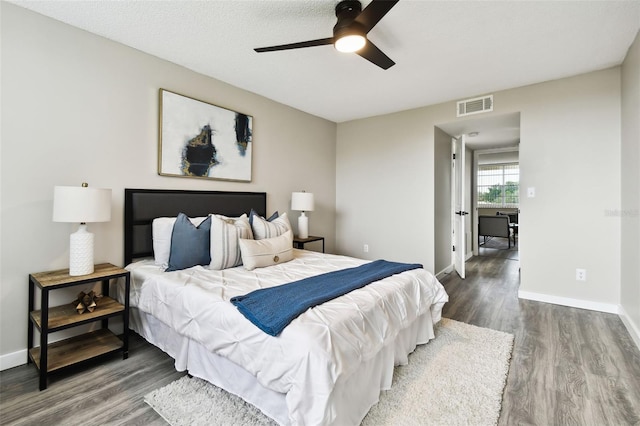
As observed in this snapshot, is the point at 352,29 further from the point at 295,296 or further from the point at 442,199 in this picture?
the point at 442,199

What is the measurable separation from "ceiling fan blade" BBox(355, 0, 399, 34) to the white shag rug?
7.24 ft

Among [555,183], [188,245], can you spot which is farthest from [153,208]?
[555,183]

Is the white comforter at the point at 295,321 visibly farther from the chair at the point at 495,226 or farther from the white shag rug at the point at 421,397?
the chair at the point at 495,226

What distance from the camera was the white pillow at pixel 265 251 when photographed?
8.16 ft

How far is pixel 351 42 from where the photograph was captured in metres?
2.02

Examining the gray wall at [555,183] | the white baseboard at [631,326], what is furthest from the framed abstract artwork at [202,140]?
the white baseboard at [631,326]

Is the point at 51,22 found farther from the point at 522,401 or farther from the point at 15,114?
the point at 522,401

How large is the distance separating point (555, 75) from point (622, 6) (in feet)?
4.01

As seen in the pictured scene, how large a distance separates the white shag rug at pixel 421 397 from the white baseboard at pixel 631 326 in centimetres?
109

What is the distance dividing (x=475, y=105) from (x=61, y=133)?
14.0 feet

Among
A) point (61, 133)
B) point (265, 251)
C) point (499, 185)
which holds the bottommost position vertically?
point (265, 251)

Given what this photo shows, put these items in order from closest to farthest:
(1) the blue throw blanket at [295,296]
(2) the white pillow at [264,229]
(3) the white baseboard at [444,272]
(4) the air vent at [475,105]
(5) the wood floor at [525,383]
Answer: (1) the blue throw blanket at [295,296]
(5) the wood floor at [525,383]
(2) the white pillow at [264,229]
(4) the air vent at [475,105]
(3) the white baseboard at [444,272]

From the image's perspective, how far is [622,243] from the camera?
9.81ft

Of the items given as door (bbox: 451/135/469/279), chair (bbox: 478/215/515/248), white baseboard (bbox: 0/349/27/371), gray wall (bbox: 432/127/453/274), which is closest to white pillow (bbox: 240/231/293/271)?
white baseboard (bbox: 0/349/27/371)
